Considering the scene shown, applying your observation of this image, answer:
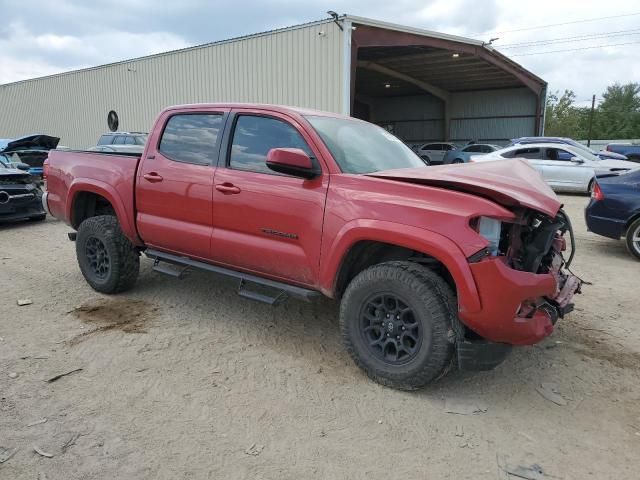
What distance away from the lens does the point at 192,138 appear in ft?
14.9

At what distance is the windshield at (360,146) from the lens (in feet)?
12.5

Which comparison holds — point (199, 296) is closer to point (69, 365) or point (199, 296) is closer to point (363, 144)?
point (69, 365)

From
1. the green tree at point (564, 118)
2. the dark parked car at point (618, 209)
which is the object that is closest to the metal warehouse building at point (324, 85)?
the dark parked car at point (618, 209)

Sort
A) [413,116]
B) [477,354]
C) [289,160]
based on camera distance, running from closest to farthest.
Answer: [477,354] < [289,160] < [413,116]

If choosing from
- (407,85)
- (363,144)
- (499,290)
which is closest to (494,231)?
(499,290)

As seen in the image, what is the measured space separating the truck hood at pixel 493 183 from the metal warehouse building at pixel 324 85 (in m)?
13.5

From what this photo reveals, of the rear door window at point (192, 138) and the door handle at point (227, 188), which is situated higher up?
the rear door window at point (192, 138)

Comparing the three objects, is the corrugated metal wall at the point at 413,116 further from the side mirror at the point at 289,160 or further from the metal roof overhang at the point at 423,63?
the side mirror at the point at 289,160

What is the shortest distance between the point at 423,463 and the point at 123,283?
145 inches

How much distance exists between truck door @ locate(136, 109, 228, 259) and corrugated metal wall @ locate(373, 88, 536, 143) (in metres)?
28.9

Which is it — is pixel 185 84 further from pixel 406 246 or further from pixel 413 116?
pixel 406 246

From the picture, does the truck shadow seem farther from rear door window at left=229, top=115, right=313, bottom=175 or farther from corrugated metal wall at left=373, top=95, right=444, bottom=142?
corrugated metal wall at left=373, top=95, right=444, bottom=142

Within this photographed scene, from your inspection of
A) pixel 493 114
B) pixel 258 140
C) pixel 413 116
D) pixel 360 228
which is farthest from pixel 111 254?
pixel 413 116

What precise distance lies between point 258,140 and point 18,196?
7.88 m
